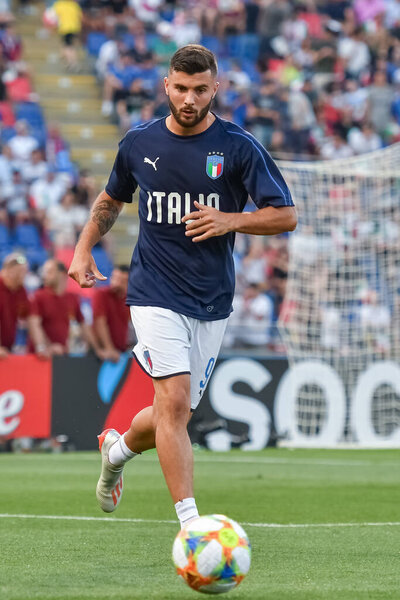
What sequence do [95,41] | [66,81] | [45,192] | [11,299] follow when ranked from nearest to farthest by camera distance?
1. [11,299]
2. [45,192]
3. [66,81]
4. [95,41]

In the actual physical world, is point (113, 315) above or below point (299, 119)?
below

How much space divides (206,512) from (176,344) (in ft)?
8.11

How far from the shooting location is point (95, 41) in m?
24.4

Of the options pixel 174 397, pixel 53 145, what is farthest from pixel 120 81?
pixel 174 397

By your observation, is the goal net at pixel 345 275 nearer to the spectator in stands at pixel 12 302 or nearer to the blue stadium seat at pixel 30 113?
the spectator in stands at pixel 12 302

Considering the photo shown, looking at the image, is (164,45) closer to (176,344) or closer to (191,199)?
(191,199)

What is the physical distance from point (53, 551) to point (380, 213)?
11038 millimetres

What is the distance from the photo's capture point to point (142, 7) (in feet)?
82.9

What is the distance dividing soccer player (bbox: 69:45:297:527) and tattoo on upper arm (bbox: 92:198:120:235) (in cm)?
22

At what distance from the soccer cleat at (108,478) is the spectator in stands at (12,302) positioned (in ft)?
24.4

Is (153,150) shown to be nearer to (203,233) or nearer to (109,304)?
(203,233)

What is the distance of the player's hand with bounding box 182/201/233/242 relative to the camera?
5434mm

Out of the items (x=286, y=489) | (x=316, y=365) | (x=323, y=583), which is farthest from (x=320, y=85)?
(x=323, y=583)

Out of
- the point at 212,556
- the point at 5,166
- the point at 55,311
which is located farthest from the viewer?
the point at 5,166
